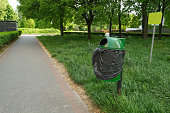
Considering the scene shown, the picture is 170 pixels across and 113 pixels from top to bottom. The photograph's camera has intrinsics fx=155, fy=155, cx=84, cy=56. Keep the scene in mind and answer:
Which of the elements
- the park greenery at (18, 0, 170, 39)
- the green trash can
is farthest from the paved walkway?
the park greenery at (18, 0, 170, 39)

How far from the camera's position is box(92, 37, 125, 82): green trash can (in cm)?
309

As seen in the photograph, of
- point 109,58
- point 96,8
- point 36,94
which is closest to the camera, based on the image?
point 109,58

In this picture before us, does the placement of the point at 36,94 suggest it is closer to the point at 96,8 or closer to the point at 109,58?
the point at 109,58

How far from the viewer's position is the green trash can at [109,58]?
3090 millimetres

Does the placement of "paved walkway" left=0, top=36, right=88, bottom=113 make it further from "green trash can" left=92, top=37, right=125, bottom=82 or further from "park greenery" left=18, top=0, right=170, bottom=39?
"park greenery" left=18, top=0, right=170, bottom=39

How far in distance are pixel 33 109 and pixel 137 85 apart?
8.56 feet

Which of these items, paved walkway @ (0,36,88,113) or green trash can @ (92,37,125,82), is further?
paved walkway @ (0,36,88,113)

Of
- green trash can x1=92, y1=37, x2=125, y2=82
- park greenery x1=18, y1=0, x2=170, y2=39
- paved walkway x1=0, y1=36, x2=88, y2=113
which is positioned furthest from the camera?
park greenery x1=18, y1=0, x2=170, y2=39

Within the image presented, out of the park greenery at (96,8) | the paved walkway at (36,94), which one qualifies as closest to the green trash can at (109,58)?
the paved walkway at (36,94)

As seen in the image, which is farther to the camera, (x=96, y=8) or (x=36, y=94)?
(x=96, y=8)

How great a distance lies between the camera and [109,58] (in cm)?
314

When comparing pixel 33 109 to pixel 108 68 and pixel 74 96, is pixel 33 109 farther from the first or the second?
pixel 108 68

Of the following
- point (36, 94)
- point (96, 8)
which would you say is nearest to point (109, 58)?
point (36, 94)

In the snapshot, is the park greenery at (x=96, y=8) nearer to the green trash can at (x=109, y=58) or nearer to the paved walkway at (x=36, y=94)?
the paved walkway at (x=36, y=94)
